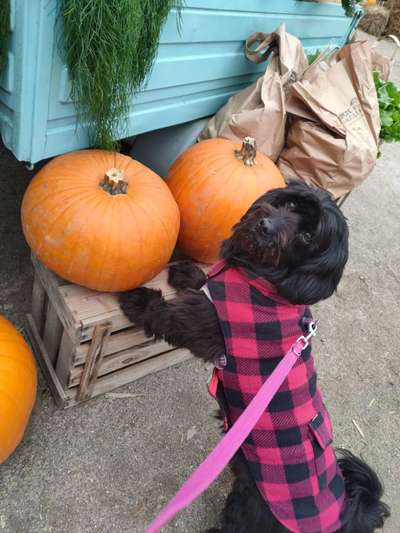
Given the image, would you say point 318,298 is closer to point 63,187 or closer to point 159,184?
point 159,184

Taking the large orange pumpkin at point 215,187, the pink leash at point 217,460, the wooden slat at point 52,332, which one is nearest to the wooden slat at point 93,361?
the wooden slat at point 52,332

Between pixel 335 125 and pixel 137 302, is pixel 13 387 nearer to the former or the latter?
pixel 137 302

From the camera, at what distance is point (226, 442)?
1271 millimetres

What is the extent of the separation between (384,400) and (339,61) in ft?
7.83

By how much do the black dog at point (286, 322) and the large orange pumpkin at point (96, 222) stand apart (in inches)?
11.4

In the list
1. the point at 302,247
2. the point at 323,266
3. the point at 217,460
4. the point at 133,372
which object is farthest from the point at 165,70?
the point at 217,460

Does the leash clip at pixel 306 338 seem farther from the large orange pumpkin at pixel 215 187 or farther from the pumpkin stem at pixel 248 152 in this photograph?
the pumpkin stem at pixel 248 152

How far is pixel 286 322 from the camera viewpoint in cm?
165

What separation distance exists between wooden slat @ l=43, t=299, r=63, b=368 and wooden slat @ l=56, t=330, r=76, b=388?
6cm

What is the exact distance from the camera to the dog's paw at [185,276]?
2.16 m

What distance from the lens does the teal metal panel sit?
65.2 inches

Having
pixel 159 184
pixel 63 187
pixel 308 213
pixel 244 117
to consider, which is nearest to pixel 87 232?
pixel 63 187

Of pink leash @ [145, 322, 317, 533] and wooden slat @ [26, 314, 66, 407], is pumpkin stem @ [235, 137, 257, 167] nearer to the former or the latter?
pink leash @ [145, 322, 317, 533]

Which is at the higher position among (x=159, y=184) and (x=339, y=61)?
(x=339, y=61)
